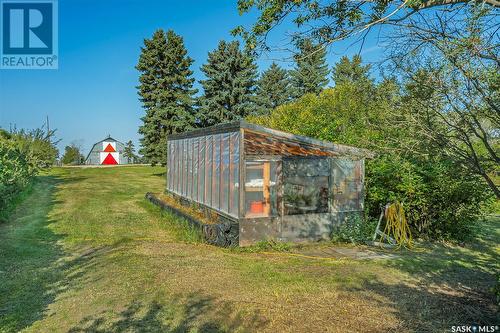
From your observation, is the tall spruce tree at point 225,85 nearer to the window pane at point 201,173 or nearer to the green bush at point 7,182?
the green bush at point 7,182

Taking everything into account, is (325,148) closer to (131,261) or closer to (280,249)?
(280,249)

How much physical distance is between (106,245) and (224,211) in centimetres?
345

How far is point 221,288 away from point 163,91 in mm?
27764

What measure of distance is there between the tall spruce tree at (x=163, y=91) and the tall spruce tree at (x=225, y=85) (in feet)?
5.18

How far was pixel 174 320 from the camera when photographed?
17.5 feet

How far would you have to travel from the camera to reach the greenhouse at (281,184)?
10094 mm

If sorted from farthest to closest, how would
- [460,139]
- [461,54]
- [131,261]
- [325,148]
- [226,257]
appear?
[325,148]
[226,257]
[131,261]
[460,139]
[461,54]

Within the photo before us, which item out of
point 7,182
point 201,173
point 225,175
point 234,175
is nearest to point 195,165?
point 201,173

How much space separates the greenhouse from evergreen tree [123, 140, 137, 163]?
183ft

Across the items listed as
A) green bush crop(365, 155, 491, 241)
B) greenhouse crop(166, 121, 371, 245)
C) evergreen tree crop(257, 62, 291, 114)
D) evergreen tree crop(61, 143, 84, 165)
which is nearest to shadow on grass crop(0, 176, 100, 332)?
greenhouse crop(166, 121, 371, 245)

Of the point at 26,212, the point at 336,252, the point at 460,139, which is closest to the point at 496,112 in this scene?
the point at 460,139

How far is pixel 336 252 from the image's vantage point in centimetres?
963

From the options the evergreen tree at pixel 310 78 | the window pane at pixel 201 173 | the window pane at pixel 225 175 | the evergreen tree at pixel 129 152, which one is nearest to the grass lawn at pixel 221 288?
the window pane at pixel 225 175

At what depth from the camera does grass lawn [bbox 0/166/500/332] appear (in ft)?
17.4
